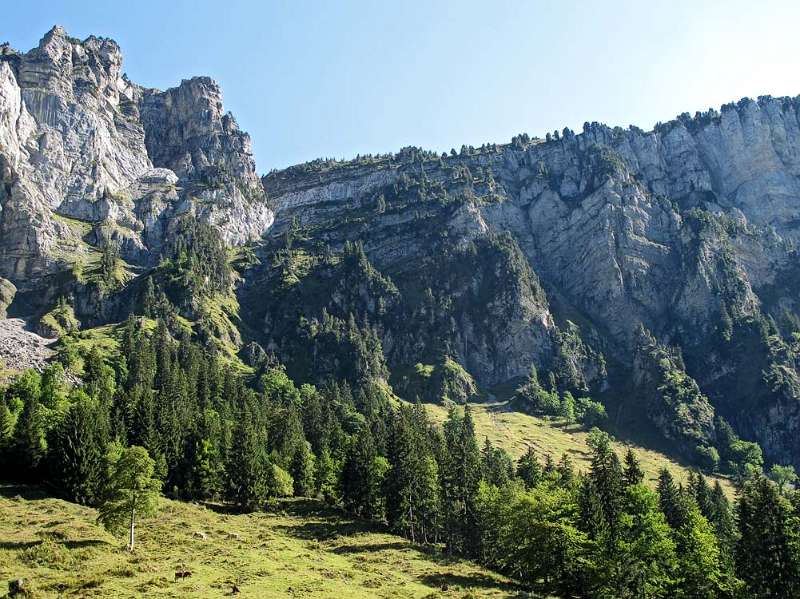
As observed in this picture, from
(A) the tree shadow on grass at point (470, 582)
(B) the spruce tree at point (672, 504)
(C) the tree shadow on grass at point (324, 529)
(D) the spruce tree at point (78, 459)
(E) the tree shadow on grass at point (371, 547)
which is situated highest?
(D) the spruce tree at point (78, 459)

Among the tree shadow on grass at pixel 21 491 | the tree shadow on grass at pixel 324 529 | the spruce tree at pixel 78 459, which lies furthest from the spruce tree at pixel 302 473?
the tree shadow on grass at pixel 21 491

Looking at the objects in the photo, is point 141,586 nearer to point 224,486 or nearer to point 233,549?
point 233,549

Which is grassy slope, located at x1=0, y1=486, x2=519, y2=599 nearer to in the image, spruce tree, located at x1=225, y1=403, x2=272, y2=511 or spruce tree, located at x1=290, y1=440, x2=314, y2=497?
spruce tree, located at x1=225, y1=403, x2=272, y2=511

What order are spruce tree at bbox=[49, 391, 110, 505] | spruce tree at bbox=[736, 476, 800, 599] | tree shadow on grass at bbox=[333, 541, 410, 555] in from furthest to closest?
spruce tree at bbox=[49, 391, 110, 505] → tree shadow on grass at bbox=[333, 541, 410, 555] → spruce tree at bbox=[736, 476, 800, 599]

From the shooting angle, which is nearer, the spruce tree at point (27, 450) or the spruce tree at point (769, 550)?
the spruce tree at point (769, 550)

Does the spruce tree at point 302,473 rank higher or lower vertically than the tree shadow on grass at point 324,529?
higher

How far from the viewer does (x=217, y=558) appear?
67.9 m

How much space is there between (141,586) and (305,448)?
7046 cm

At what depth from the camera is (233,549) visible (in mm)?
73750

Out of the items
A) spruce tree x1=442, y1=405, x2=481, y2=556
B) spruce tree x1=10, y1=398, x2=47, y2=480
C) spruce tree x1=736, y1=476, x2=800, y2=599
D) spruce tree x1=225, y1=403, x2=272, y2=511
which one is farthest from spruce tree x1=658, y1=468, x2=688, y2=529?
spruce tree x1=10, y1=398, x2=47, y2=480

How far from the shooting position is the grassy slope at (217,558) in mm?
55469

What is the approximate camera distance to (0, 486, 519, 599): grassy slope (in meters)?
55.5

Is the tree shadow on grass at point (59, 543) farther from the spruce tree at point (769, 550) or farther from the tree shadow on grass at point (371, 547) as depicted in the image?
the spruce tree at point (769, 550)

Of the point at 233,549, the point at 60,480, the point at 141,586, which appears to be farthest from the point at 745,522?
the point at 60,480
